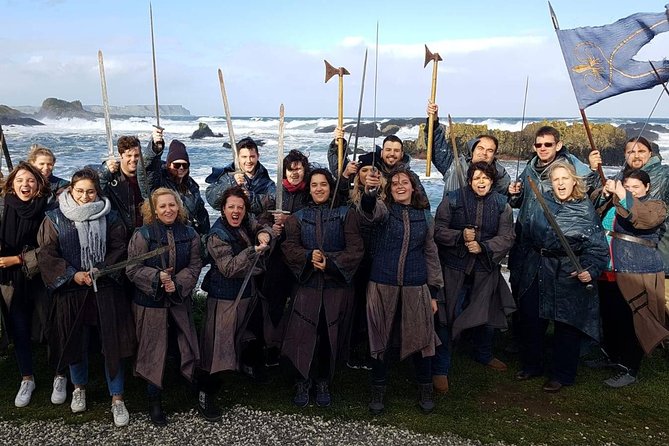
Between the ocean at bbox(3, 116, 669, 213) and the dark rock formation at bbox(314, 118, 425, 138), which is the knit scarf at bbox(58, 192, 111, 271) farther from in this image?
the dark rock formation at bbox(314, 118, 425, 138)

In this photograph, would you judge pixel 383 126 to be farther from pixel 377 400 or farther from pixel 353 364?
pixel 377 400

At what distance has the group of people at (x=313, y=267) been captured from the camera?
3.99m

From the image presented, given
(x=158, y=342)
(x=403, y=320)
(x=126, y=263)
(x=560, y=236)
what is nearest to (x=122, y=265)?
(x=126, y=263)

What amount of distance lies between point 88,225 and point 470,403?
3.32 metres

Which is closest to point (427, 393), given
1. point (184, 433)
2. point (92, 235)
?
point (184, 433)

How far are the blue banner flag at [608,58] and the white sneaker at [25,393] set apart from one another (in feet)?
16.8

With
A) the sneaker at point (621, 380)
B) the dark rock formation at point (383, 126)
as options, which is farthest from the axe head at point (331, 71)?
the dark rock formation at point (383, 126)

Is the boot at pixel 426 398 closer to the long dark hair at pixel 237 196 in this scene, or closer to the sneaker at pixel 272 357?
the sneaker at pixel 272 357

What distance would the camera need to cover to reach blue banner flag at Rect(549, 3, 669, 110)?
4.52m

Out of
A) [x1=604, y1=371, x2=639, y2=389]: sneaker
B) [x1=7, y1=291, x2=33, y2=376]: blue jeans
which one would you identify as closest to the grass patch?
[x1=604, y1=371, x2=639, y2=389]: sneaker

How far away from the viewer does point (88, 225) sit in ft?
12.9

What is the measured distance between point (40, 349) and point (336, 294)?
10.6ft

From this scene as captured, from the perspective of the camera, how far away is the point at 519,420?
4262 millimetres

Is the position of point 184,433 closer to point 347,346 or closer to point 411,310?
point 347,346
